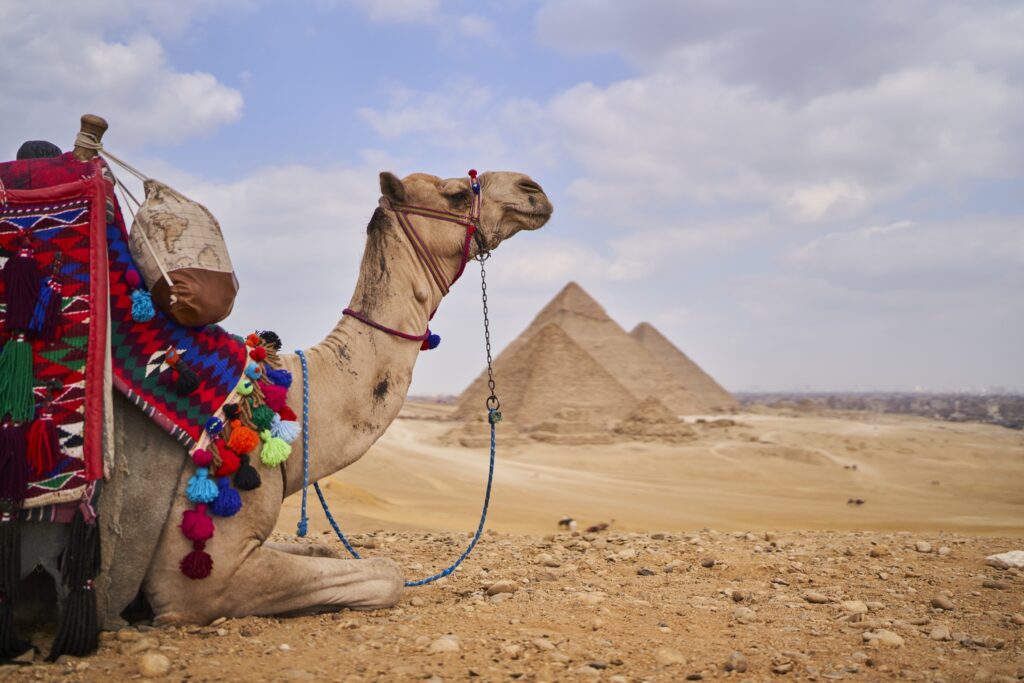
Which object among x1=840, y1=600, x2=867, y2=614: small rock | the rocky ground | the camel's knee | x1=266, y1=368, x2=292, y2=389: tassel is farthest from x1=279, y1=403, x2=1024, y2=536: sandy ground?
x1=840, y1=600, x2=867, y2=614: small rock

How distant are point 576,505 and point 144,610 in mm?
11139

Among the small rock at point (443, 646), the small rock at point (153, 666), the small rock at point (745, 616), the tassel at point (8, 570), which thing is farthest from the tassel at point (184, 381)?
the small rock at point (745, 616)

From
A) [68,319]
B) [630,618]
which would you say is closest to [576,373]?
[630,618]

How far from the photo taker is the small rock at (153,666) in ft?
8.98

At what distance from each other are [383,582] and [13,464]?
5.06ft

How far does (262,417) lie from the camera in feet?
10.7

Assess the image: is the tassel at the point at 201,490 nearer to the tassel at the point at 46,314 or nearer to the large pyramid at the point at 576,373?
the tassel at the point at 46,314

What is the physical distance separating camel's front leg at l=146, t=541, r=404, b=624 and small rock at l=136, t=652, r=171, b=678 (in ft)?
1.33

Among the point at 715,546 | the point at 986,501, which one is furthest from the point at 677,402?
the point at 715,546

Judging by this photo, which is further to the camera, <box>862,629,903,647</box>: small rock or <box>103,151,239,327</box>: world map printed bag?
<box>862,629,903,647</box>: small rock

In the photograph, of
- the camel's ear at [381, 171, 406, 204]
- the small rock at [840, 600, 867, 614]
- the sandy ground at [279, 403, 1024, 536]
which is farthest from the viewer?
the sandy ground at [279, 403, 1024, 536]

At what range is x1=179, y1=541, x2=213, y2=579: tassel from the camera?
3113mm

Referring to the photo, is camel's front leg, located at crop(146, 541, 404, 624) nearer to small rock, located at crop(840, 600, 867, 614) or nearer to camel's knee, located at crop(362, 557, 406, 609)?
camel's knee, located at crop(362, 557, 406, 609)

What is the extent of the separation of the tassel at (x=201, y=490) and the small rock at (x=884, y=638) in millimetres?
→ 2719
